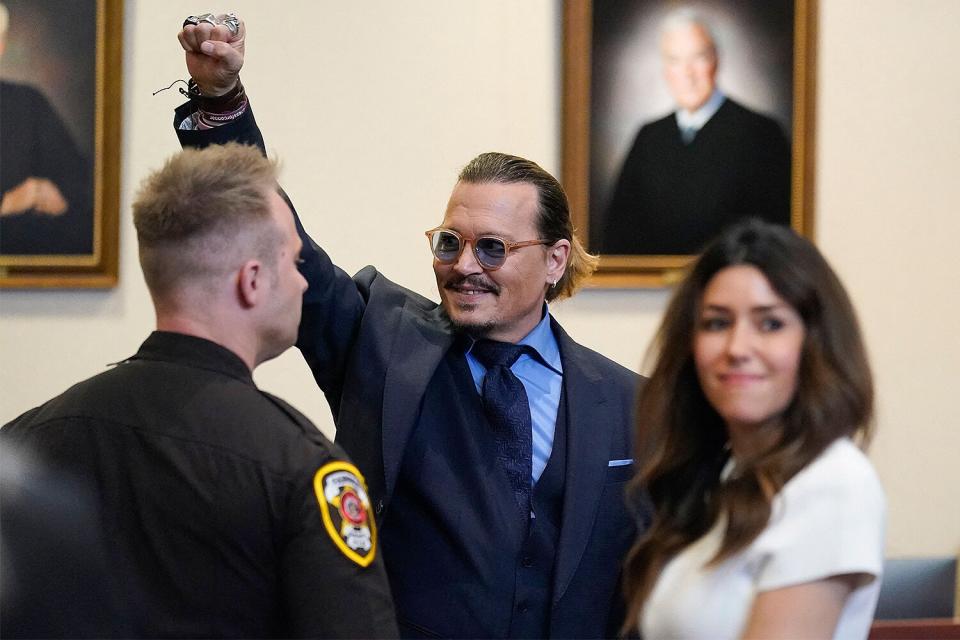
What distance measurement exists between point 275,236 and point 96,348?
7.34ft

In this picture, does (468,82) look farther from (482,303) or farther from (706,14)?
(482,303)

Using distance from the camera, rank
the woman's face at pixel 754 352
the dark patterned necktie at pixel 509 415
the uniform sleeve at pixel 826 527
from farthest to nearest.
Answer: the dark patterned necktie at pixel 509 415
the woman's face at pixel 754 352
the uniform sleeve at pixel 826 527

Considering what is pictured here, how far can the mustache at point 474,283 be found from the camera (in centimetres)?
277

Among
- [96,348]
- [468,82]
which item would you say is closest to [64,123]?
[96,348]

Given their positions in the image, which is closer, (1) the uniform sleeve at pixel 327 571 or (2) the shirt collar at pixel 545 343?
(1) the uniform sleeve at pixel 327 571

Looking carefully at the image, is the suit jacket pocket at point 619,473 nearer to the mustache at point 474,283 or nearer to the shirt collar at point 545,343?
the shirt collar at point 545,343

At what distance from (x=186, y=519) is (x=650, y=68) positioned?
9.43ft

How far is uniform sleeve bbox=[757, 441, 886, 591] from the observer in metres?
1.56

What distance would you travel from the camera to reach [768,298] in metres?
1.71

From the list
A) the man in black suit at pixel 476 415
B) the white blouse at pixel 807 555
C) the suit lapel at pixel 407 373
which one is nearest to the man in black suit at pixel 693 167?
the man in black suit at pixel 476 415

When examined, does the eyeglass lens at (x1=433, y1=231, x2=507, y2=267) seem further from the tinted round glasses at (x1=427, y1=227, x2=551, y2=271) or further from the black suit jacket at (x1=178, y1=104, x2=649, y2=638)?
the black suit jacket at (x1=178, y1=104, x2=649, y2=638)

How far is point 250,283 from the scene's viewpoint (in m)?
1.90

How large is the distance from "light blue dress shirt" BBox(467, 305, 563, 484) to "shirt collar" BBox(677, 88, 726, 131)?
152cm

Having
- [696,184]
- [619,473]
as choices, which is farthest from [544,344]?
[696,184]
